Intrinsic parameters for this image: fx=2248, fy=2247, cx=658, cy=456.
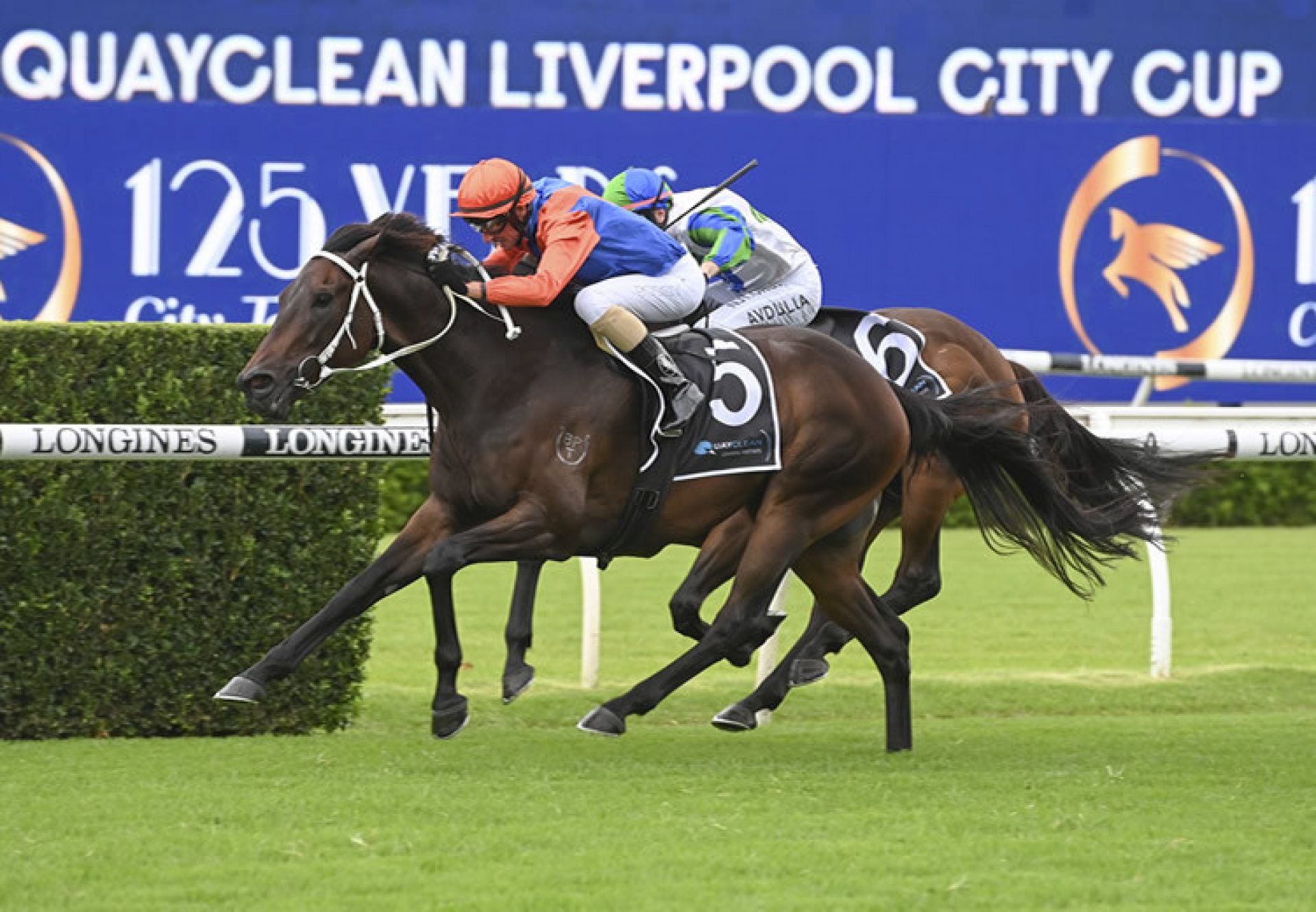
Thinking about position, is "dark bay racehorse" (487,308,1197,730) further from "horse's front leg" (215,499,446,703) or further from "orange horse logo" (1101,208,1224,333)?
"orange horse logo" (1101,208,1224,333)

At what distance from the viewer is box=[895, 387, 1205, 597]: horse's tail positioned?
5.95m

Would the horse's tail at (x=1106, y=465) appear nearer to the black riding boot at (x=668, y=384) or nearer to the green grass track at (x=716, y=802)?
the green grass track at (x=716, y=802)

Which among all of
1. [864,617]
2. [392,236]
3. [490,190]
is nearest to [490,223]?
[490,190]

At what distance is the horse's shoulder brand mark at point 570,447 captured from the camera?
5363 millimetres

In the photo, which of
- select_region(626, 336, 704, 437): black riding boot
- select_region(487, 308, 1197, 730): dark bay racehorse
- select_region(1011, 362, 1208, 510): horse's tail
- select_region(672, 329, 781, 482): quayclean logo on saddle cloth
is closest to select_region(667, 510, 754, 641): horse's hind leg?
select_region(487, 308, 1197, 730): dark bay racehorse

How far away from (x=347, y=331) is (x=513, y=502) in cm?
56

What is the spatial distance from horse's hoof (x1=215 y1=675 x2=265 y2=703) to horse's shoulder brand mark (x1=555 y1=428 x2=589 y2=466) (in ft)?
2.91

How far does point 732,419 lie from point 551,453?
0.49 meters

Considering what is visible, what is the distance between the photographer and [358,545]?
6.12 metres

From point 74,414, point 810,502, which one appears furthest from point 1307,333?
point 74,414

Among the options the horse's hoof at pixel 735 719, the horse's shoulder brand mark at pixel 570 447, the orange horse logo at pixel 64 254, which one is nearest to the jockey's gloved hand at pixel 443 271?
the horse's shoulder brand mark at pixel 570 447

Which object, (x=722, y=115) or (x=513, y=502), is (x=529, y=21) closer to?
(x=722, y=115)

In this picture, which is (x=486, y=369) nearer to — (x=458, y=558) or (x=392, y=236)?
(x=392, y=236)

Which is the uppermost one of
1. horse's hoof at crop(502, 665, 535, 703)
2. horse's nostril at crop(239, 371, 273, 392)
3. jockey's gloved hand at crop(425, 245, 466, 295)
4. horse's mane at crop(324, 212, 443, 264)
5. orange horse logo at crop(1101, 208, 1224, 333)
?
orange horse logo at crop(1101, 208, 1224, 333)
